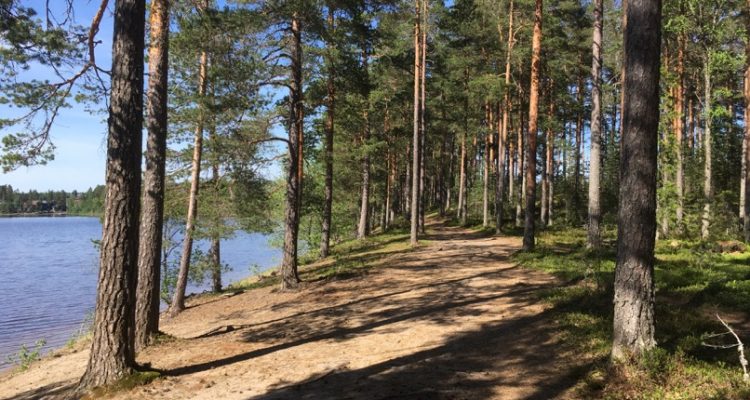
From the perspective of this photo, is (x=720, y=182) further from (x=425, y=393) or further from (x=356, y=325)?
(x=425, y=393)

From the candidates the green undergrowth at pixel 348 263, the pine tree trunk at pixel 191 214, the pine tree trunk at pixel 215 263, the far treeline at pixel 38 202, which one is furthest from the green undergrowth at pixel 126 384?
the far treeline at pixel 38 202

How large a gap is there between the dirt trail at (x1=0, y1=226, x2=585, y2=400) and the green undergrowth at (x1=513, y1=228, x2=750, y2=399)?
1.24ft

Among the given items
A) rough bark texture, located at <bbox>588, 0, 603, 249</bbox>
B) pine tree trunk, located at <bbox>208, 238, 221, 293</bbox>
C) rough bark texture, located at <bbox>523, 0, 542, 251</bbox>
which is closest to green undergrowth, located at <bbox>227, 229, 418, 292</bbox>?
pine tree trunk, located at <bbox>208, 238, 221, 293</bbox>

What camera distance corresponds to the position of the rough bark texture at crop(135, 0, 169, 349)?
7.60 m

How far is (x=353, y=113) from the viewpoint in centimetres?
1964

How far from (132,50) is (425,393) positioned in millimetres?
5523

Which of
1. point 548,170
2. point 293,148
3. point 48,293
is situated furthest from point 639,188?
point 48,293

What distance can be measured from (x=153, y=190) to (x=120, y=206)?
2.19 metres

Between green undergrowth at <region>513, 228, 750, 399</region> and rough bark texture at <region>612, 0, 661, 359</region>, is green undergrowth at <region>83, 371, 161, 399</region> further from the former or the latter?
rough bark texture at <region>612, 0, 661, 359</region>

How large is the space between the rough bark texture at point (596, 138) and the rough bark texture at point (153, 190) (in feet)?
38.3

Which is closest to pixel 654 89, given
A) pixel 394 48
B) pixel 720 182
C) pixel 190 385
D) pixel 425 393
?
pixel 425 393

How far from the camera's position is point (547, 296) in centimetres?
902

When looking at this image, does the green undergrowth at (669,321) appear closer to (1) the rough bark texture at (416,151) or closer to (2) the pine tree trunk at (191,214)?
(1) the rough bark texture at (416,151)

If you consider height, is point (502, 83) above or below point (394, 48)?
below
